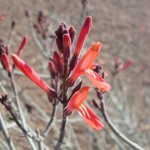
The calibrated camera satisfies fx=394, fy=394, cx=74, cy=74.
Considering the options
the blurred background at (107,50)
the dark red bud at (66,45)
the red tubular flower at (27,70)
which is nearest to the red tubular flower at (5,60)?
the red tubular flower at (27,70)

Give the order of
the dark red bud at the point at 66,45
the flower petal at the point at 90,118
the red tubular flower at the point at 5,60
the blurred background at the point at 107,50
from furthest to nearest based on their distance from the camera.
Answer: the blurred background at the point at 107,50, the red tubular flower at the point at 5,60, the dark red bud at the point at 66,45, the flower petal at the point at 90,118

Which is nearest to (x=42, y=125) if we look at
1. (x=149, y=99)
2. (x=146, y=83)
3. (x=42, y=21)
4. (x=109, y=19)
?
(x=42, y=21)

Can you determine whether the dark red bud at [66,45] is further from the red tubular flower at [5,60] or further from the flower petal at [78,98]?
the red tubular flower at [5,60]

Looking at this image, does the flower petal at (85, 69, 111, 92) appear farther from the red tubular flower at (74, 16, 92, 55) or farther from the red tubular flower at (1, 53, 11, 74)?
the red tubular flower at (1, 53, 11, 74)

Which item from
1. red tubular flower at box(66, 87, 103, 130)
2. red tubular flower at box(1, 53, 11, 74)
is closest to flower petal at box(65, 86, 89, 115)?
red tubular flower at box(66, 87, 103, 130)

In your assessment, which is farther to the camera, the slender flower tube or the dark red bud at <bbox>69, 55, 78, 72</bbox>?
the dark red bud at <bbox>69, 55, 78, 72</bbox>
